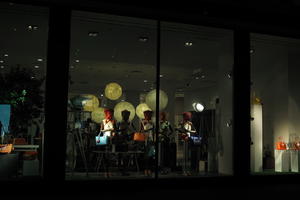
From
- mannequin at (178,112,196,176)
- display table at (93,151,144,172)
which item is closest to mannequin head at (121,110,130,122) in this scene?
display table at (93,151,144,172)

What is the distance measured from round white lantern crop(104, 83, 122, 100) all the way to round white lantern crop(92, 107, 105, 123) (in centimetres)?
33

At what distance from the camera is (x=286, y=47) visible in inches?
334

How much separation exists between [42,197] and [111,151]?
7.17 feet

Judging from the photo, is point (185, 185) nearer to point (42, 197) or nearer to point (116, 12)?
point (42, 197)

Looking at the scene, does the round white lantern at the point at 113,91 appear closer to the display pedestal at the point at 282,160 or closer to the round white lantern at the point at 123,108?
the round white lantern at the point at 123,108

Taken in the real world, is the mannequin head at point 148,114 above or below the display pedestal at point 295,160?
above

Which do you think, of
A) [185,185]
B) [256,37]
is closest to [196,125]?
[185,185]

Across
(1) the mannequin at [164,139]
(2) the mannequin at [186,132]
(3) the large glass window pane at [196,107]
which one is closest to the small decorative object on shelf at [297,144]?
(3) the large glass window pane at [196,107]

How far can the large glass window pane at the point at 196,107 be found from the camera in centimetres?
756

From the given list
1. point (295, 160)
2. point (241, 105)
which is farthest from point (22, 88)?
point (295, 160)

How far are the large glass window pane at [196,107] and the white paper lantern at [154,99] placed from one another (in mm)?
20

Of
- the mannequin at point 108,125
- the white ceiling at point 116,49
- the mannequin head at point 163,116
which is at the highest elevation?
the white ceiling at point 116,49

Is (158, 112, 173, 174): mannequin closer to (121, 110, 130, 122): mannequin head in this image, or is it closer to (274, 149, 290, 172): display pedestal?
(121, 110, 130, 122): mannequin head

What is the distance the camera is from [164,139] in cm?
787
